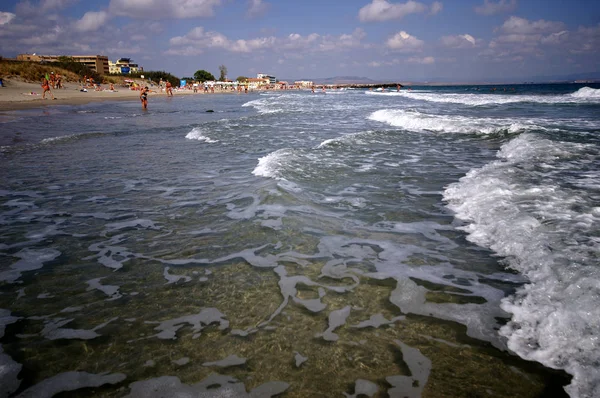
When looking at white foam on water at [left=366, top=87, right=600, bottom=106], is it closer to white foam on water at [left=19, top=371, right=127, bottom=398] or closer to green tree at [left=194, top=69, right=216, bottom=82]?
white foam on water at [left=19, top=371, right=127, bottom=398]

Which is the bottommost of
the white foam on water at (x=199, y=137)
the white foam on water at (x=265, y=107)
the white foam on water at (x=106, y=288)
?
the white foam on water at (x=106, y=288)

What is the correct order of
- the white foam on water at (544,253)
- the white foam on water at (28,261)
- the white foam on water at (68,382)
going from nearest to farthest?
the white foam on water at (68,382) → the white foam on water at (544,253) → the white foam on water at (28,261)

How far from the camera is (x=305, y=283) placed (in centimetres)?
369

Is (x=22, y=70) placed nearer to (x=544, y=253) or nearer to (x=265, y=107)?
(x=265, y=107)

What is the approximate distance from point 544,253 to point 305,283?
2.73m

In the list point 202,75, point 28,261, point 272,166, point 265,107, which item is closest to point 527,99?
point 265,107

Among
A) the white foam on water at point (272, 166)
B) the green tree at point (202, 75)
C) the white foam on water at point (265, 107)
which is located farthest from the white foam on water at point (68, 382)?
the green tree at point (202, 75)

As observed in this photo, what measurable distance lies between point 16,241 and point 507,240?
6.75 metres

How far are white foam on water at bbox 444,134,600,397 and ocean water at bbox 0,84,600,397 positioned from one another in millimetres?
19

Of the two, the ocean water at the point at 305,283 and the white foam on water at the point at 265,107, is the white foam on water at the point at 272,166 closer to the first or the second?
the ocean water at the point at 305,283

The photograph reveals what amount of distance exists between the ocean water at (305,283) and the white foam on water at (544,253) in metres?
0.02

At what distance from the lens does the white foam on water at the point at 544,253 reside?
259 centimetres

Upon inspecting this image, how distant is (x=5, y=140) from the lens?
1341cm

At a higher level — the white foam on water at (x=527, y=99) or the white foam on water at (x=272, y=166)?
the white foam on water at (x=527, y=99)
